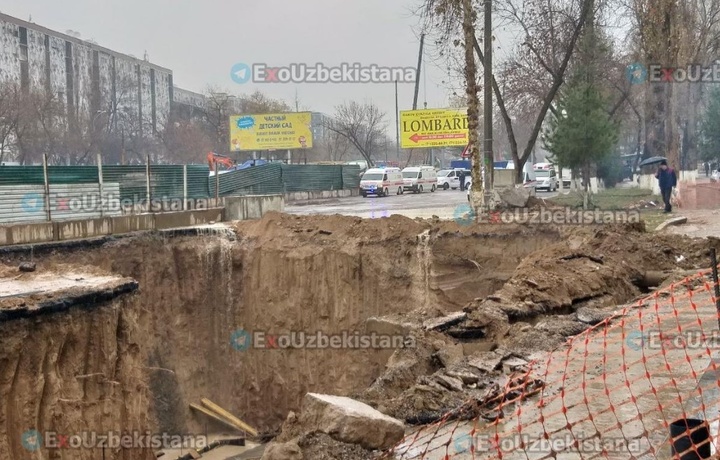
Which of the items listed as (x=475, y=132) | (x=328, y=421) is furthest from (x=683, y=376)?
(x=475, y=132)

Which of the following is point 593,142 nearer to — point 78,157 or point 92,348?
point 92,348

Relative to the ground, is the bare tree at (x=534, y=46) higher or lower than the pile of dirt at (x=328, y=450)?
higher

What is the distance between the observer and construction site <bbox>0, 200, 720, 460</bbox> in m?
5.79

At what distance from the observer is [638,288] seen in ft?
37.8

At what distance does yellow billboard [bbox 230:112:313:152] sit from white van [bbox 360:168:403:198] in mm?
8410

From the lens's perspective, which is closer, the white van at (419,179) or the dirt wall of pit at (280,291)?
the dirt wall of pit at (280,291)

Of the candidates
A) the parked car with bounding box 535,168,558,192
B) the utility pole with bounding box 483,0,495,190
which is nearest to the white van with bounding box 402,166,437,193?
the parked car with bounding box 535,168,558,192

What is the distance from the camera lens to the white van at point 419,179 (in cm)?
3925

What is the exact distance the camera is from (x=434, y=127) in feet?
147

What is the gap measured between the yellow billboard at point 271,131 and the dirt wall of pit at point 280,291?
28197mm

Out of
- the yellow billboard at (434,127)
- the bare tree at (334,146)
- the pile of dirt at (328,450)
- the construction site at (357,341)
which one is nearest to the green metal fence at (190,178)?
the construction site at (357,341)

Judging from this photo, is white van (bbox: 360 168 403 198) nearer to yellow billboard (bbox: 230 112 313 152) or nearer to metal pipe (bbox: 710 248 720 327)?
yellow billboard (bbox: 230 112 313 152)

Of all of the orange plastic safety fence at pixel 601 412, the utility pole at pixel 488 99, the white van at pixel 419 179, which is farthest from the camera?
the white van at pixel 419 179

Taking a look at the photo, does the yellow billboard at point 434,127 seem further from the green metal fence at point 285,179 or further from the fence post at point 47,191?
the fence post at point 47,191
